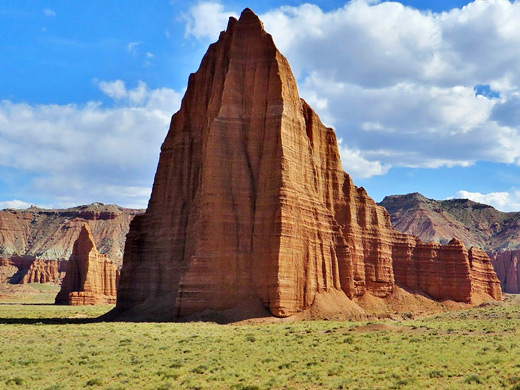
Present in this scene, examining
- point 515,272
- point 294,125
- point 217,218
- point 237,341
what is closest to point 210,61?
point 294,125

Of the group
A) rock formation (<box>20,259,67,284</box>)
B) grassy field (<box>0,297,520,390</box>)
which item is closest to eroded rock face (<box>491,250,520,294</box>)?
rock formation (<box>20,259,67,284</box>)

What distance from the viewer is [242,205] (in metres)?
52.4

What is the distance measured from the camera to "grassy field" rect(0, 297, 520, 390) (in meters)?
24.3

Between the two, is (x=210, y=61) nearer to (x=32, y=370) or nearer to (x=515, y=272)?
(x=32, y=370)

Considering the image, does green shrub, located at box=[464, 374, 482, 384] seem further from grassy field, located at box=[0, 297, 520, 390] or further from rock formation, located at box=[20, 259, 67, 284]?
rock formation, located at box=[20, 259, 67, 284]

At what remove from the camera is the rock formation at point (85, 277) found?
364 feet

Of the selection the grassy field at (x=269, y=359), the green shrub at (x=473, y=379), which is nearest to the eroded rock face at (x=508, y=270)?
the grassy field at (x=269, y=359)

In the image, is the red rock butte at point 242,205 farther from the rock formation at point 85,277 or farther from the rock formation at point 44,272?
the rock formation at point 44,272

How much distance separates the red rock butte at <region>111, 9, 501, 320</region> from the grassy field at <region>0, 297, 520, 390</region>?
862 cm

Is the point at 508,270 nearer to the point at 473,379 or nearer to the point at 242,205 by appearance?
the point at 242,205

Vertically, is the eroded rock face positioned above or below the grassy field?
above

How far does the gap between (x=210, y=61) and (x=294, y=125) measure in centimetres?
1230

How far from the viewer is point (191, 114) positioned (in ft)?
203

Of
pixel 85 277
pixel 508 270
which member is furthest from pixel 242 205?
pixel 508 270
